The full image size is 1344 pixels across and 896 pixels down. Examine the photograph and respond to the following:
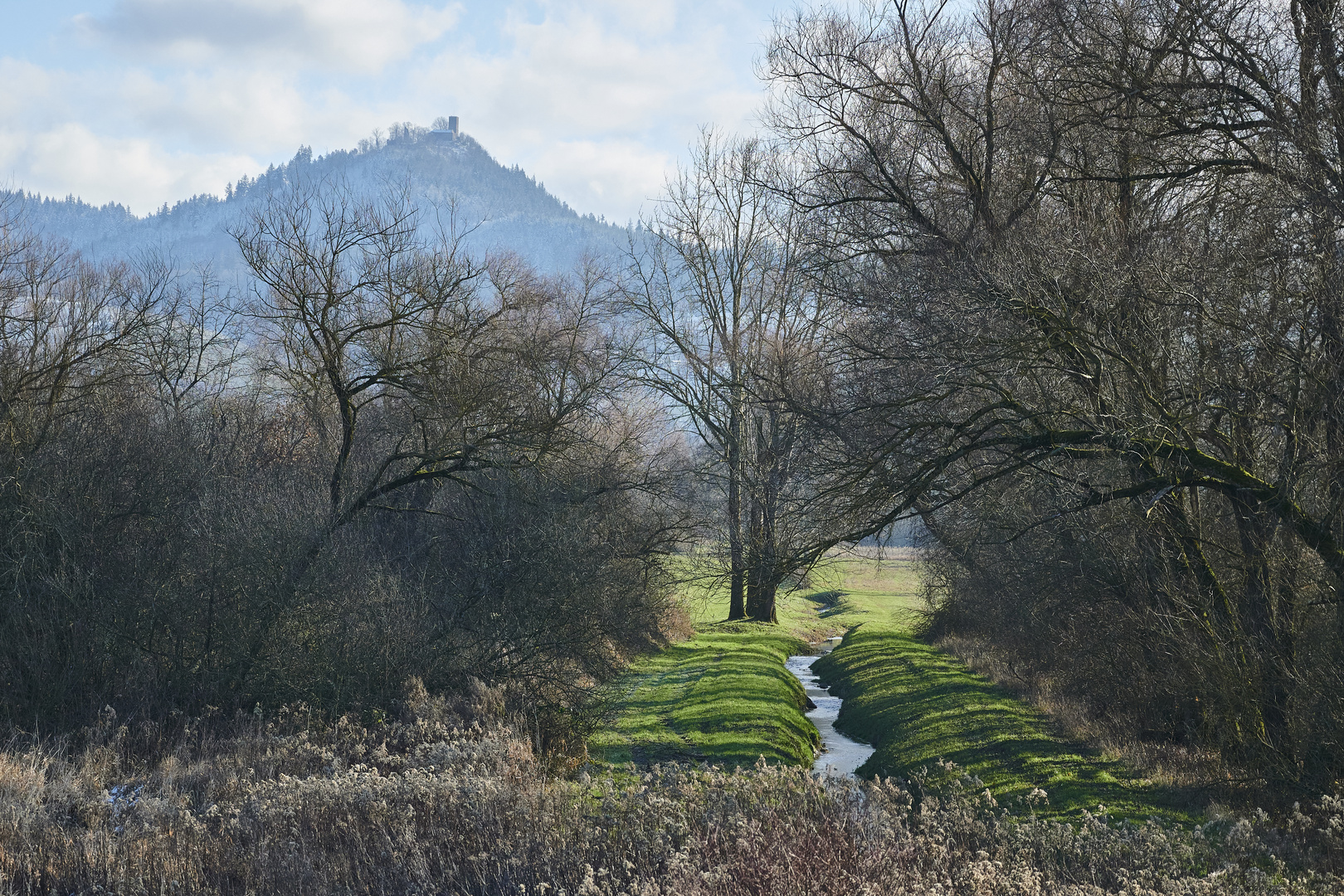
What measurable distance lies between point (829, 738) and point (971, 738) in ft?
13.6

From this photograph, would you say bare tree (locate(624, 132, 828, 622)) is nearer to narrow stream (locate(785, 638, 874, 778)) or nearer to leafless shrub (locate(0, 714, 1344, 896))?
narrow stream (locate(785, 638, 874, 778))

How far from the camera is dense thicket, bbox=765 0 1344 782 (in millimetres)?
9750

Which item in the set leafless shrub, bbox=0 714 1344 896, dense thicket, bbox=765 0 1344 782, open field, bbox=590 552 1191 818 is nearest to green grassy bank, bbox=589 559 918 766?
open field, bbox=590 552 1191 818

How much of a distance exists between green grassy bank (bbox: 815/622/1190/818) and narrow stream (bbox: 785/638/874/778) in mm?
275

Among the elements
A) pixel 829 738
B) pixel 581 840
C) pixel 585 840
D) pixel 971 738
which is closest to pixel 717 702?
pixel 829 738

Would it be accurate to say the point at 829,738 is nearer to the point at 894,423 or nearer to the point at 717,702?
the point at 717,702

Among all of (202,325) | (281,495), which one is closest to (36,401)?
(281,495)

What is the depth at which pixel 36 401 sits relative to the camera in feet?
52.4

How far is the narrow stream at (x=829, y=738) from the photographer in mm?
15742

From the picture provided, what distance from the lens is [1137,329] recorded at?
1061 centimetres

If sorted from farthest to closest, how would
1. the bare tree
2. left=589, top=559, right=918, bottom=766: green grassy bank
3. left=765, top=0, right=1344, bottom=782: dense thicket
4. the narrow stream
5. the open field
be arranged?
the bare tree
the narrow stream
left=589, top=559, right=918, bottom=766: green grassy bank
the open field
left=765, top=0, right=1344, bottom=782: dense thicket

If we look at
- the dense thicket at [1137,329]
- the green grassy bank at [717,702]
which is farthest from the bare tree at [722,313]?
the dense thicket at [1137,329]

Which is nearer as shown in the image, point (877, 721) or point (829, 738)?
point (877, 721)

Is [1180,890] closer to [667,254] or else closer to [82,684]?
[82,684]
